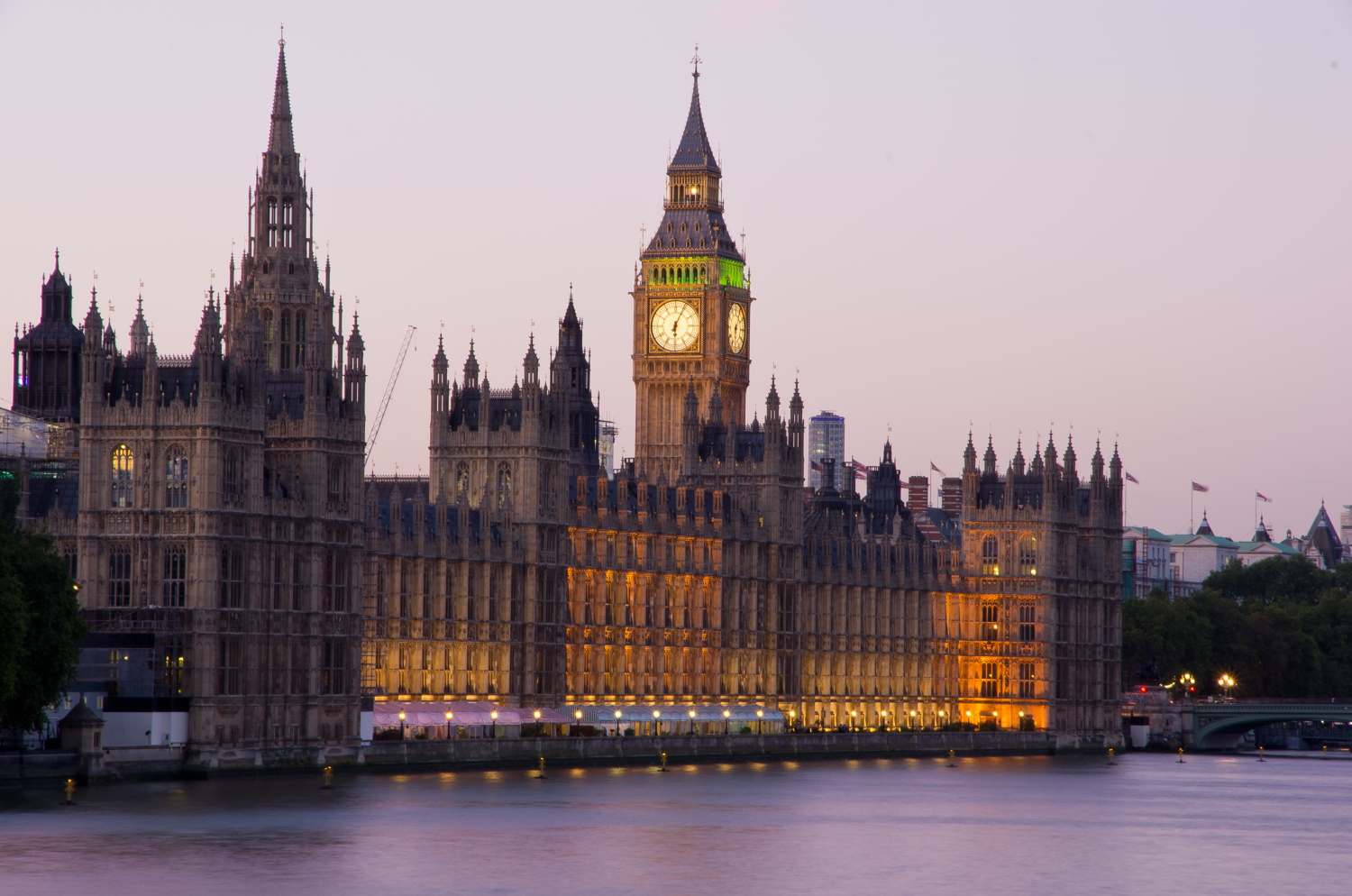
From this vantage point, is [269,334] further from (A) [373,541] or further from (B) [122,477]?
(B) [122,477]

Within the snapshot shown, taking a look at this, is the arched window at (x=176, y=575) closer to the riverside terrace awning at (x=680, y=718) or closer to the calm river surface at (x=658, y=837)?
the calm river surface at (x=658, y=837)

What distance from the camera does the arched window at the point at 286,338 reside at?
155250mm

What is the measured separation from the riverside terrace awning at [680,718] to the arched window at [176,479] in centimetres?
3983

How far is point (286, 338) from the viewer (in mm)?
155875

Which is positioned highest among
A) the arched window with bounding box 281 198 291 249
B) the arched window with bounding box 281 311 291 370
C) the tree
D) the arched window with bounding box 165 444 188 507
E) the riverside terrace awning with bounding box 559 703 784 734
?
the arched window with bounding box 281 198 291 249

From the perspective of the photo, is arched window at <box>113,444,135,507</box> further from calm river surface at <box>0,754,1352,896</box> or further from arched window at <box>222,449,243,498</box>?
calm river surface at <box>0,754,1352,896</box>

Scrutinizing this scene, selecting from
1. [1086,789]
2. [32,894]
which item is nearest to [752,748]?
[1086,789]

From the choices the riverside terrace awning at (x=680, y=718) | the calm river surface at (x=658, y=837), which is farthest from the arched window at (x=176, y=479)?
the riverside terrace awning at (x=680, y=718)

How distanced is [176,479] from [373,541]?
65.2ft

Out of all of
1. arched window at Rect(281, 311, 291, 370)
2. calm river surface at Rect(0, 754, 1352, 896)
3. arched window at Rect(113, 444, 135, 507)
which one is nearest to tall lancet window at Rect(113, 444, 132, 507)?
arched window at Rect(113, 444, 135, 507)

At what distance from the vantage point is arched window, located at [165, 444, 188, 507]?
123875 mm

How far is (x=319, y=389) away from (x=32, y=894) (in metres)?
50.3

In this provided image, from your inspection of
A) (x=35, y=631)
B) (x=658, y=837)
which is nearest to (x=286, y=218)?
(x=35, y=631)

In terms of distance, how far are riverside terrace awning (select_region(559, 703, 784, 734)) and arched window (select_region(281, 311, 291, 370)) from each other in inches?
1034
